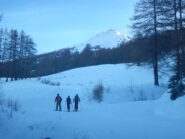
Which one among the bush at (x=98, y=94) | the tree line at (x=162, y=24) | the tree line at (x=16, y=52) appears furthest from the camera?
A: the tree line at (x=16, y=52)

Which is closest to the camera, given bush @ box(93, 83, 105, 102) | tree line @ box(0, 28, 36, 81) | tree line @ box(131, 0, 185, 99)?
tree line @ box(131, 0, 185, 99)

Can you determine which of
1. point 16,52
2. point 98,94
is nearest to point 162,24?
point 98,94

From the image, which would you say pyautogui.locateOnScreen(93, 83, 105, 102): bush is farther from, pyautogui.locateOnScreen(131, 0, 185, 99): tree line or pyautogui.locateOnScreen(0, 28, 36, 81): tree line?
pyautogui.locateOnScreen(0, 28, 36, 81): tree line

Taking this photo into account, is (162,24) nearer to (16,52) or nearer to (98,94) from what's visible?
(98,94)

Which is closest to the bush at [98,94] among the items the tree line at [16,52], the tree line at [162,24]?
the tree line at [162,24]

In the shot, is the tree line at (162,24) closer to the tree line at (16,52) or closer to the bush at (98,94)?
the bush at (98,94)

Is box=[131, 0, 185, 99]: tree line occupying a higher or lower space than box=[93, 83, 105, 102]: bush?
higher

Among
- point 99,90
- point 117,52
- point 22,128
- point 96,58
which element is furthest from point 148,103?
point 96,58

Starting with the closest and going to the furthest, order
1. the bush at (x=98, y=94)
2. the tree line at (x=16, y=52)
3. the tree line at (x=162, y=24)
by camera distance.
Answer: the tree line at (x=162, y=24) < the bush at (x=98, y=94) < the tree line at (x=16, y=52)

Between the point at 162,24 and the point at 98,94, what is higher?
the point at 162,24

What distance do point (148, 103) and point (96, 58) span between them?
67165 millimetres

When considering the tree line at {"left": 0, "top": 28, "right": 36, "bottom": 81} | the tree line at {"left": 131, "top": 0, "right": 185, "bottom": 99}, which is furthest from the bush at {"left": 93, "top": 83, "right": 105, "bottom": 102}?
the tree line at {"left": 0, "top": 28, "right": 36, "bottom": 81}

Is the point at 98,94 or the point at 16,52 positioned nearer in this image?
the point at 98,94

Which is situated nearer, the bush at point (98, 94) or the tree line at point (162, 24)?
the tree line at point (162, 24)
